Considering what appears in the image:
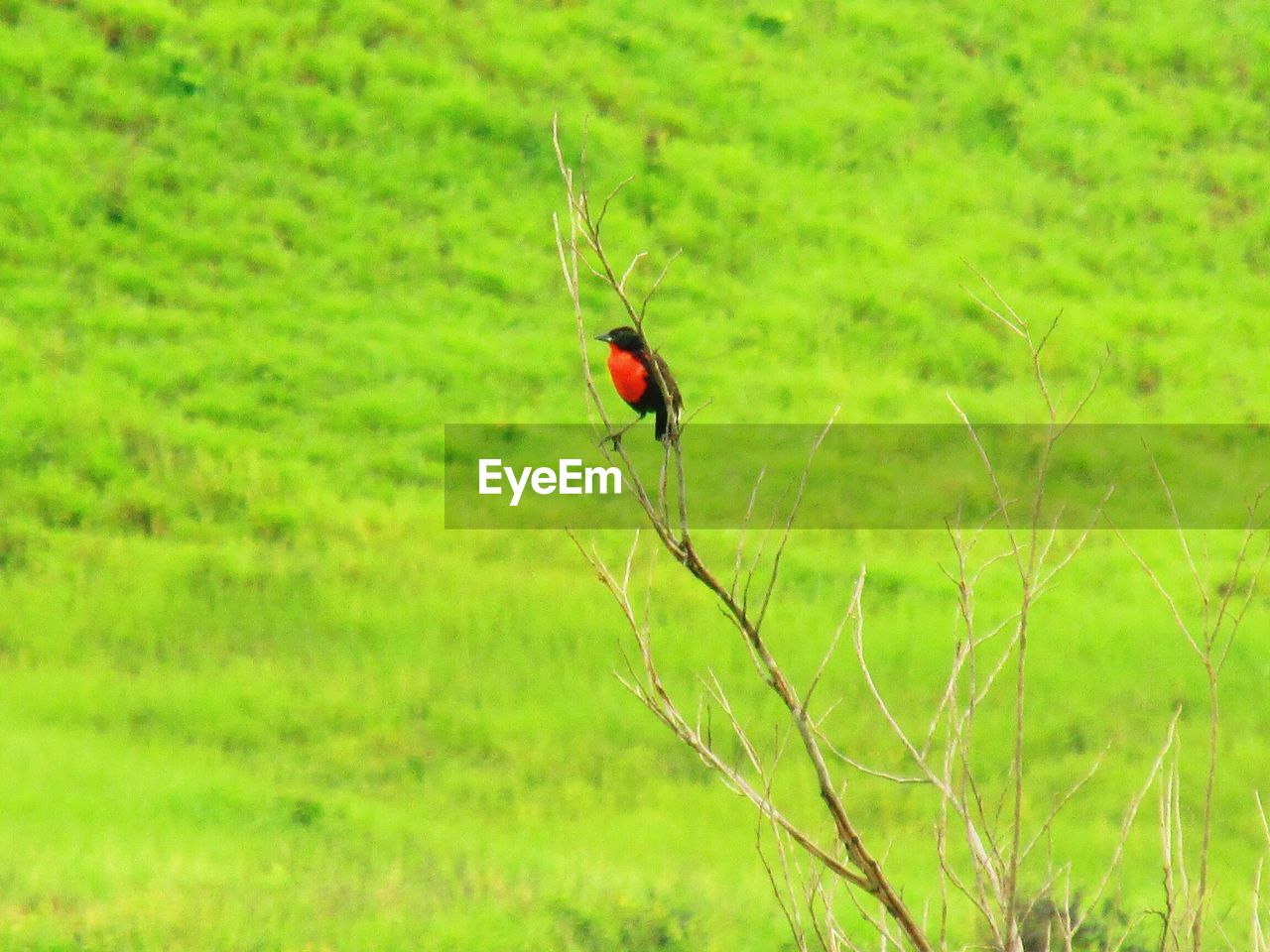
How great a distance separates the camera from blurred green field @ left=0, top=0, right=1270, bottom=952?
8891 millimetres

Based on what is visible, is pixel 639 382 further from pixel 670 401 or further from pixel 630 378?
pixel 670 401

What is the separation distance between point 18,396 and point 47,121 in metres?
3.50

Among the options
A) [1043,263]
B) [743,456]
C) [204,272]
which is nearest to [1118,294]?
[1043,263]

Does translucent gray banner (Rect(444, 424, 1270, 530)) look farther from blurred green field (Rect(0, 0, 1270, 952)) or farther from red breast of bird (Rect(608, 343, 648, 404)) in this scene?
red breast of bird (Rect(608, 343, 648, 404))

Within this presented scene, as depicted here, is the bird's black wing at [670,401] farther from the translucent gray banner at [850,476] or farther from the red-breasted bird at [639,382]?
the translucent gray banner at [850,476]

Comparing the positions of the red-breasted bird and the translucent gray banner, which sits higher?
the red-breasted bird

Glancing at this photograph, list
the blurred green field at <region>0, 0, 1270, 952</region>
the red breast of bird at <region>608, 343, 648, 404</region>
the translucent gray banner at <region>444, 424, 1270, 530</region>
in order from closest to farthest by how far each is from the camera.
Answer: the red breast of bird at <region>608, 343, 648, 404</region> < the blurred green field at <region>0, 0, 1270, 952</region> < the translucent gray banner at <region>444, 424, 1270, 530</region>

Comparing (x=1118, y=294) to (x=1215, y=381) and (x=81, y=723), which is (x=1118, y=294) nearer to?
(x=1215, y=381)

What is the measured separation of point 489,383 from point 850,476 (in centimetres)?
307

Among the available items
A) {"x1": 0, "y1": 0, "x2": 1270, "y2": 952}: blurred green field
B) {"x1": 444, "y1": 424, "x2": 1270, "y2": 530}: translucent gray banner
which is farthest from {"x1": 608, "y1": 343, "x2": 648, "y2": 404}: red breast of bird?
{"x1": 444, "y1": 424, "x2": 1270, "y2": 530}: translucent gray banner

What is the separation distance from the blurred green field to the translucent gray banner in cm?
26

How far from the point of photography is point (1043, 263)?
15.8 m

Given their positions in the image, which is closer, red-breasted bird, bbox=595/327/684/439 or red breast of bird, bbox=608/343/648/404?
red-breasted bird, bbox=595/327/684/439

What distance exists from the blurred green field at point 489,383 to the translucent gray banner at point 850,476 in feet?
0.84
